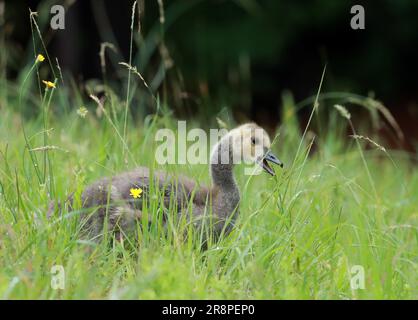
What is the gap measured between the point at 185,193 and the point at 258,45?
30.9 feet

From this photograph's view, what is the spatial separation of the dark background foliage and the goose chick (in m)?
7.24

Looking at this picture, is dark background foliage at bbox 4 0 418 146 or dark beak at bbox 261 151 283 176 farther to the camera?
dark background foliage at bbox 4 0 418 146

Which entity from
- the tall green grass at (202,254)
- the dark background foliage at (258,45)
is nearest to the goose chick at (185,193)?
the tall green grass at (202,254)

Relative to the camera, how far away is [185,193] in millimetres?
4219

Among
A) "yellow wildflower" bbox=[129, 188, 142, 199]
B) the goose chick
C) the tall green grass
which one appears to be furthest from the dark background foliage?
"yellow wildflower" bbox=[129, 188, 142, 199]

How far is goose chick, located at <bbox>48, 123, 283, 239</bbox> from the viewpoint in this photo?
415 cm

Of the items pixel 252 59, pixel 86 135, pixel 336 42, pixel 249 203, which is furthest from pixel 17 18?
pixel 249 203

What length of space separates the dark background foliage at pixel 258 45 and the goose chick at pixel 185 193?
724cm

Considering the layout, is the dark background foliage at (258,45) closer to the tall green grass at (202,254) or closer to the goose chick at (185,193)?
the goose chick at (185,193)

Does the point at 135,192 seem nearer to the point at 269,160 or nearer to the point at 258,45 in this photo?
the point at 269,160

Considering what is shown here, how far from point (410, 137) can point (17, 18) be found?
710cm

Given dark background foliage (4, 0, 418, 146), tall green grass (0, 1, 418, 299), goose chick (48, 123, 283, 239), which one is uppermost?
dark background foliage (4, 0, 418, 146)

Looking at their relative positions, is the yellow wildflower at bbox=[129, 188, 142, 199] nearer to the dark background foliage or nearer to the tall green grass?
the tall green grass
